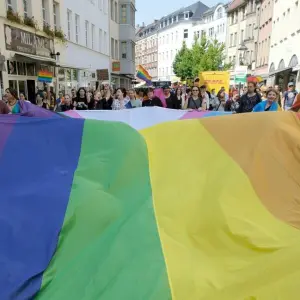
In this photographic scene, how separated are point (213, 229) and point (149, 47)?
90.0m

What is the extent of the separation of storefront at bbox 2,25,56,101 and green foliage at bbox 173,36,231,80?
1077 inches

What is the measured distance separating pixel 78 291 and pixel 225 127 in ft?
Answer: 5.67

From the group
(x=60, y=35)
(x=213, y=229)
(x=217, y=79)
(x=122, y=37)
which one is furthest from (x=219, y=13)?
(x=213, y=229)

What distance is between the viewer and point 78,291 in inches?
71.1

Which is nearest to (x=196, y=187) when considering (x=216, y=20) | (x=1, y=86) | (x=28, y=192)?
(x=28, y=192)

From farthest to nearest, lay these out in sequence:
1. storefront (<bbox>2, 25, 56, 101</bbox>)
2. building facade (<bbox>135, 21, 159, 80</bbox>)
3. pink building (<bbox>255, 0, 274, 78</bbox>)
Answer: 1. building facade (<bbox>135, 21, 159, 80</bbox>)
2. pink building (<bbox>255, 0, 274, 78</bbox>)
3. storefront (<bbox>2, 25, 56, 101</bbox>)

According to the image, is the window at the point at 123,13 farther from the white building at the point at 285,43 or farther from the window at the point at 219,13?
the window at the point at 219,13

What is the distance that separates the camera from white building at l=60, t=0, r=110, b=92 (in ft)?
59.4

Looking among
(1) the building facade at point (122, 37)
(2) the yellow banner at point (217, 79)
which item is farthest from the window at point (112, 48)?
(2) the yellow banner at point (217, 79)

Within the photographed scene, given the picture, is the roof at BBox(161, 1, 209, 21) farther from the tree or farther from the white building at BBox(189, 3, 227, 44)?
the tree

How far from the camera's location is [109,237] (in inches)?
82.7

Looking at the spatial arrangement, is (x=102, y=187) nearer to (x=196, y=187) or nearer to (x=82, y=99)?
(x=196, y=187)

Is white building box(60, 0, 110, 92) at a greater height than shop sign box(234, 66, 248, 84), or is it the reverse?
white building box(60, 0, 110, 92)

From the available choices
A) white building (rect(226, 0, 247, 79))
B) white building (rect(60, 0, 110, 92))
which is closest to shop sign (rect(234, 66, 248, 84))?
white building (rect(60, 0, 110, 92))
